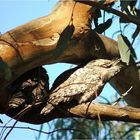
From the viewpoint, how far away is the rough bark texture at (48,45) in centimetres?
116

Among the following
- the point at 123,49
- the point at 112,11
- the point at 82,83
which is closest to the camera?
the point at 112,11

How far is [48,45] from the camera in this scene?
1231mm

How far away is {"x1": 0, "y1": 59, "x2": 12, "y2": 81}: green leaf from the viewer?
1.05 m

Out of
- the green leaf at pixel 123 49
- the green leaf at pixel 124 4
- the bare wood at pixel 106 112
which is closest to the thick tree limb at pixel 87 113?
the bare wood at pixel 106 112

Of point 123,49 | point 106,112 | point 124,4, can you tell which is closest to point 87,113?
point 106,112

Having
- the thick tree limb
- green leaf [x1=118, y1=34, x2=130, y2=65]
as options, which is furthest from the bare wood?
green leaf [x1=118, y1=34, x2=130, y2=65]

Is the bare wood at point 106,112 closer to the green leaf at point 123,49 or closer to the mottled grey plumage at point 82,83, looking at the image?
the mottled grey plumage at point 82,83

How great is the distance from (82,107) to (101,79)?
0.12 meters

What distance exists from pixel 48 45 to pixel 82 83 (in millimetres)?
147

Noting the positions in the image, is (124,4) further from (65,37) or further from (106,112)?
(106,112)

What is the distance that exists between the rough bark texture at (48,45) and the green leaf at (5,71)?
0.03 meters

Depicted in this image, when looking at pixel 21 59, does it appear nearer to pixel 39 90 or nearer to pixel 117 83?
pixel 39 90

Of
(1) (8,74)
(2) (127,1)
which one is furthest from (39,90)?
(2) (127,1)

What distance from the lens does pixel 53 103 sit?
121 cm
